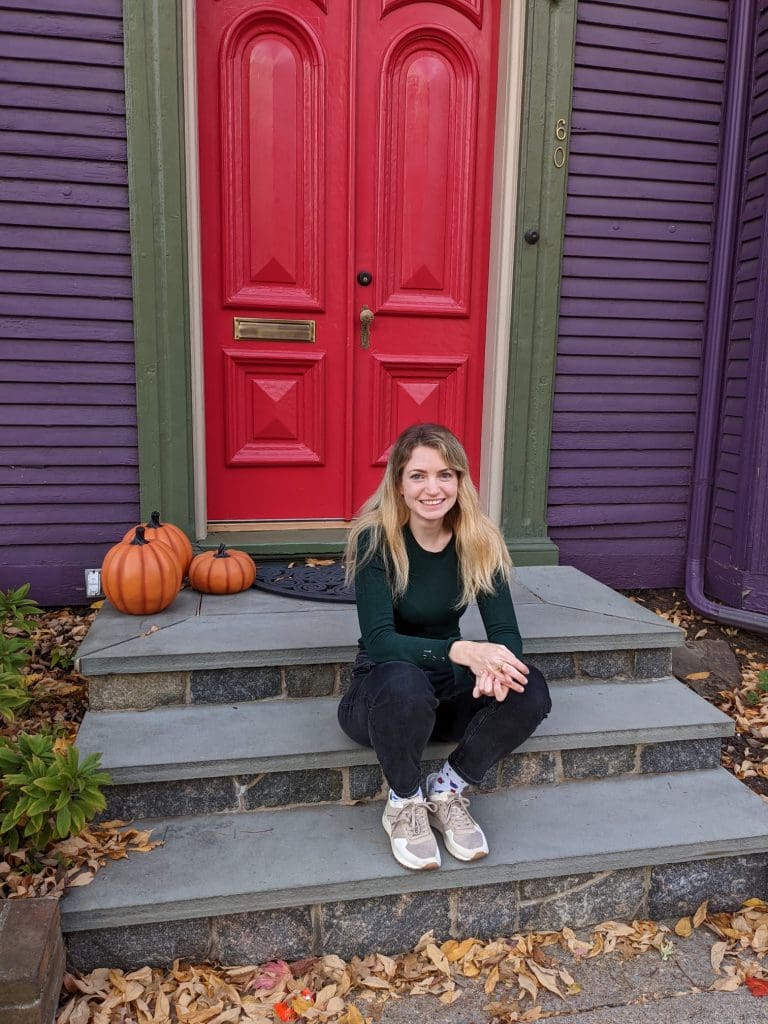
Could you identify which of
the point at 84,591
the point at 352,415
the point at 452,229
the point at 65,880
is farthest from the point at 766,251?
the point at 65,880

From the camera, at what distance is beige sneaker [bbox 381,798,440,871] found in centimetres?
203

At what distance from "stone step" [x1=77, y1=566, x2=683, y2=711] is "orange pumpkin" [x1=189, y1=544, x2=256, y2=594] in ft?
0.14

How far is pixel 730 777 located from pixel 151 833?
6.10ft

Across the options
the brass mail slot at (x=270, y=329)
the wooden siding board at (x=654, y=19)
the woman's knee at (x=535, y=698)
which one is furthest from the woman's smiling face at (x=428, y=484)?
the wooden siding board at (x=654, y=19)

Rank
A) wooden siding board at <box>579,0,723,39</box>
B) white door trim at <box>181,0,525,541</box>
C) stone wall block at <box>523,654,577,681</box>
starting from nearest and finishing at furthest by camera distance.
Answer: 1. stone wall block at <box>523,654,577,681</box>
2. white door trim at <box>181,0,525,541</box>
3. wooden siding board at <box>579,0,723,39</box>

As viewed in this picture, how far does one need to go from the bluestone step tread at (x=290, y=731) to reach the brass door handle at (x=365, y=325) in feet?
6.00

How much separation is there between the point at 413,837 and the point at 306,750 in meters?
0.43

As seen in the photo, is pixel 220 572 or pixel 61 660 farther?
pixel 220 572

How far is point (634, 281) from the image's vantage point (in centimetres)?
385

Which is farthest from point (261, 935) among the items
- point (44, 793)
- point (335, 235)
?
point (335, 235)

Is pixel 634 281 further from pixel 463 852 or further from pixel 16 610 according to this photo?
pixel 16 610

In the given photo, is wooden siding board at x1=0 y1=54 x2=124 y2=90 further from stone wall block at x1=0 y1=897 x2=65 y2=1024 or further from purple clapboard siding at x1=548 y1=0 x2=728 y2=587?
stone wall block at x1=0 y1=897 x2=65 y2=1024

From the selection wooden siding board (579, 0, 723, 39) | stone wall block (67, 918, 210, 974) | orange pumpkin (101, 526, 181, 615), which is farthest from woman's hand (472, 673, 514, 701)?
wooden siding board (579, 0, 723, 39)

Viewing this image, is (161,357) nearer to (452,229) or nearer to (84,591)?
(84,591)
